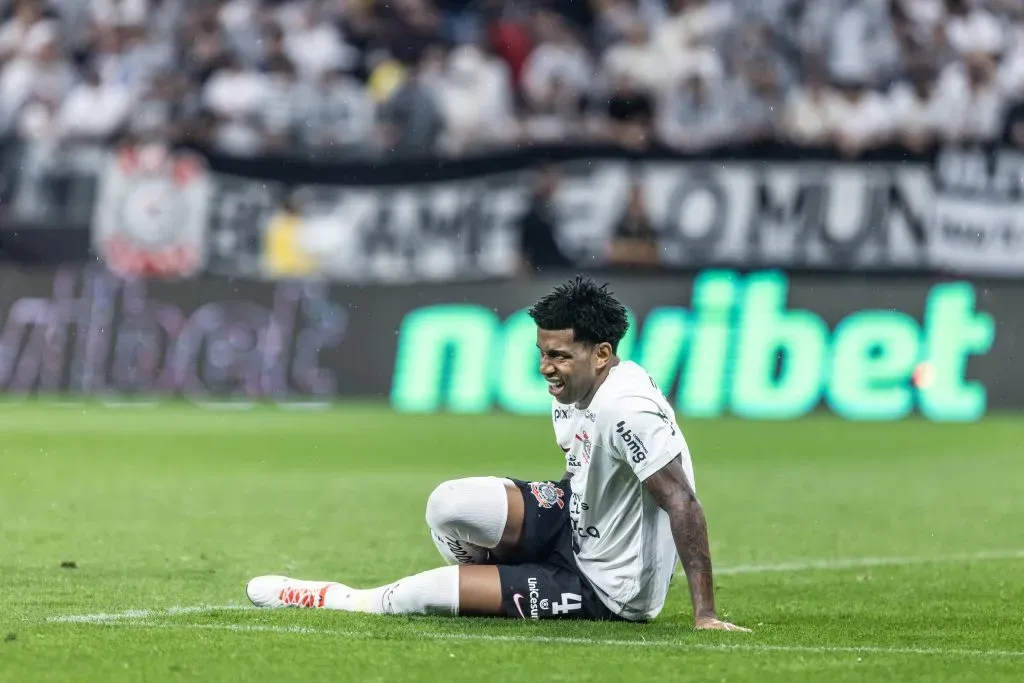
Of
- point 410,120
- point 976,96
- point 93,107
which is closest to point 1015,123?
point 976,96

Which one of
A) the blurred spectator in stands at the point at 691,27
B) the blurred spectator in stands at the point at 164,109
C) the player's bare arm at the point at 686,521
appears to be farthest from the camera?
the blurred spectator in stands at the point at 691,27

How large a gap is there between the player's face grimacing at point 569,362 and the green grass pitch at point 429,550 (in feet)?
3.09

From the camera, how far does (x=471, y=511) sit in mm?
7332

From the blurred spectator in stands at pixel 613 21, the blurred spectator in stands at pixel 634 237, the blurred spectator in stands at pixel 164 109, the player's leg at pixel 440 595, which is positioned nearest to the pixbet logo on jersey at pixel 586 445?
the player's leg at pixel 440 595

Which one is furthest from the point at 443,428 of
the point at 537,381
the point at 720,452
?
the point at 720,452

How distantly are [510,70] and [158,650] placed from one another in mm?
19582

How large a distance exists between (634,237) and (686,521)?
1522cm

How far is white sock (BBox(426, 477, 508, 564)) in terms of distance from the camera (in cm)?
733

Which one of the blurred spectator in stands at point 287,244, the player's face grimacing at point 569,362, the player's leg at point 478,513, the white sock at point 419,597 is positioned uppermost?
the blurred spectator in stands at point 287,244

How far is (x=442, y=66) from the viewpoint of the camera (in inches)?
984

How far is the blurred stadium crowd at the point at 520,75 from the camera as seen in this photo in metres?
23.7

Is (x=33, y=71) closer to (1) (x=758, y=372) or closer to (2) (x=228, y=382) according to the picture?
(2) (x=228, y=382)

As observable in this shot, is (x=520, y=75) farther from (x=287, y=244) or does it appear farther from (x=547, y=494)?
(x=547, y=494)

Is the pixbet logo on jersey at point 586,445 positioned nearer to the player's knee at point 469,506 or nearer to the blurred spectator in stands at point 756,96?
the player's knee at point 469,506
